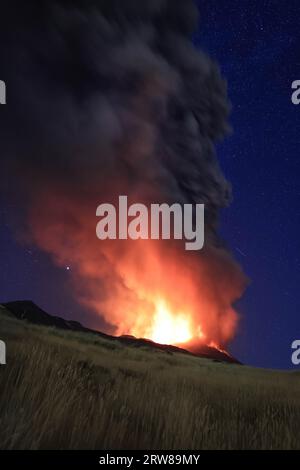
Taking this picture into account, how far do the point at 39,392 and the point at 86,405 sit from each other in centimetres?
33

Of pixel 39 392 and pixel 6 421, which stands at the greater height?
pixel 39 392

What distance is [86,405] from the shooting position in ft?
9.84

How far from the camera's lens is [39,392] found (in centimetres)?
305
